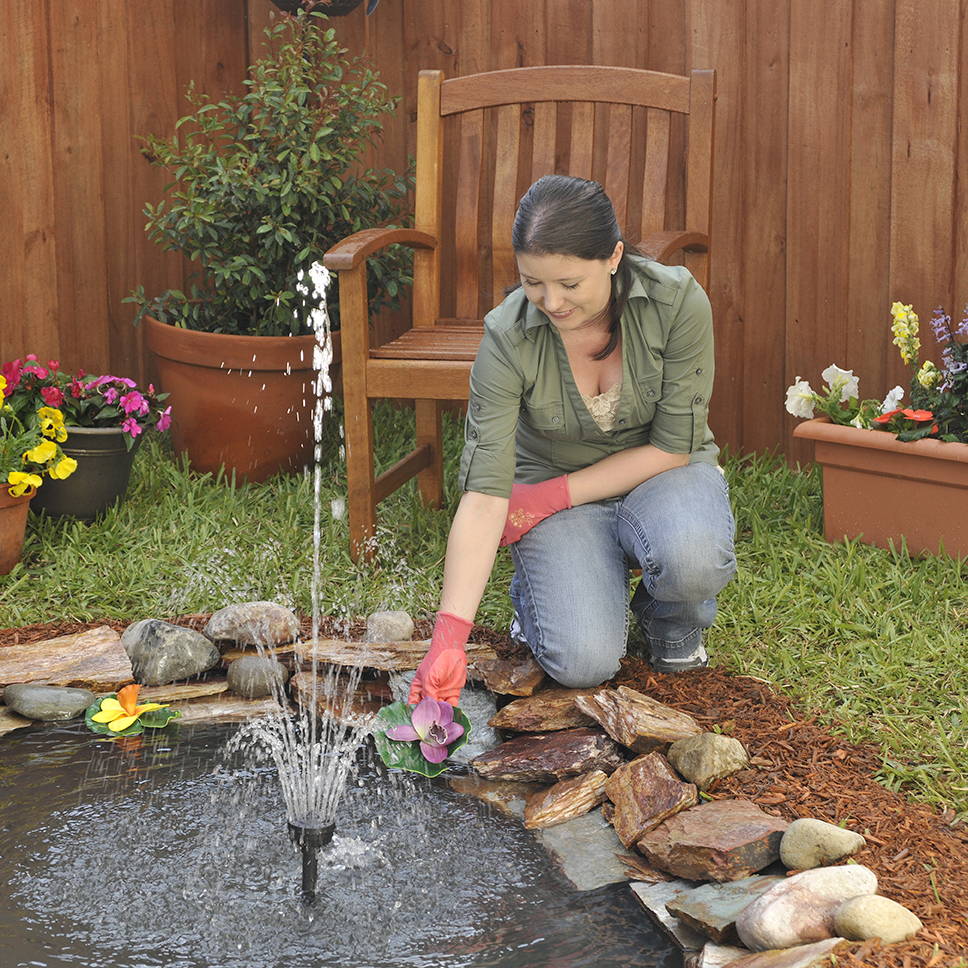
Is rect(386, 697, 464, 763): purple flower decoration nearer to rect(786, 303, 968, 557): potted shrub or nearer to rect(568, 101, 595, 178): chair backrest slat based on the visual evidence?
rect(786, 303, 968, 557): potted shrub

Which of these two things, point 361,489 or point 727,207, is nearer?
point 361,489

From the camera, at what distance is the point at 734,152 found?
3.87 meters

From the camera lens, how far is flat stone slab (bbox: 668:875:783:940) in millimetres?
1815

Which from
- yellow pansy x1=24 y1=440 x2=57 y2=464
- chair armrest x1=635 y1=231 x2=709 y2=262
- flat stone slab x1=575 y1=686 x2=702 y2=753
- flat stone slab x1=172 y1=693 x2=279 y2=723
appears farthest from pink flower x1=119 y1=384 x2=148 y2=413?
flat stone slab x1=575 y1=686 x2=702 y2=753

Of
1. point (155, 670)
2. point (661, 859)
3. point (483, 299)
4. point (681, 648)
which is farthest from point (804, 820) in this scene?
point (483, 299)

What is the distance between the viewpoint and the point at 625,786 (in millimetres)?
2195

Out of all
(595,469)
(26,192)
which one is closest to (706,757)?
(595,469)

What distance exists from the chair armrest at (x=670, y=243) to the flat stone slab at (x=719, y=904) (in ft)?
4.84

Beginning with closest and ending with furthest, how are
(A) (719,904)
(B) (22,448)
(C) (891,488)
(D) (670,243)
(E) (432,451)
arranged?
1. (A) (719,904)
2. (D) (670,243)
3. (B) (22,448)
4. (C) (891,488)
5. (E) (432,451)

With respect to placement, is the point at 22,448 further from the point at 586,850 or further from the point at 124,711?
the point at 586,850

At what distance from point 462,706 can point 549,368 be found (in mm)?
674

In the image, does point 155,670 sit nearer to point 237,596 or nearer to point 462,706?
point 237,596

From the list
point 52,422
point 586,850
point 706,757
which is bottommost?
point 586,850

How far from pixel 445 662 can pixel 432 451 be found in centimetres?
148
